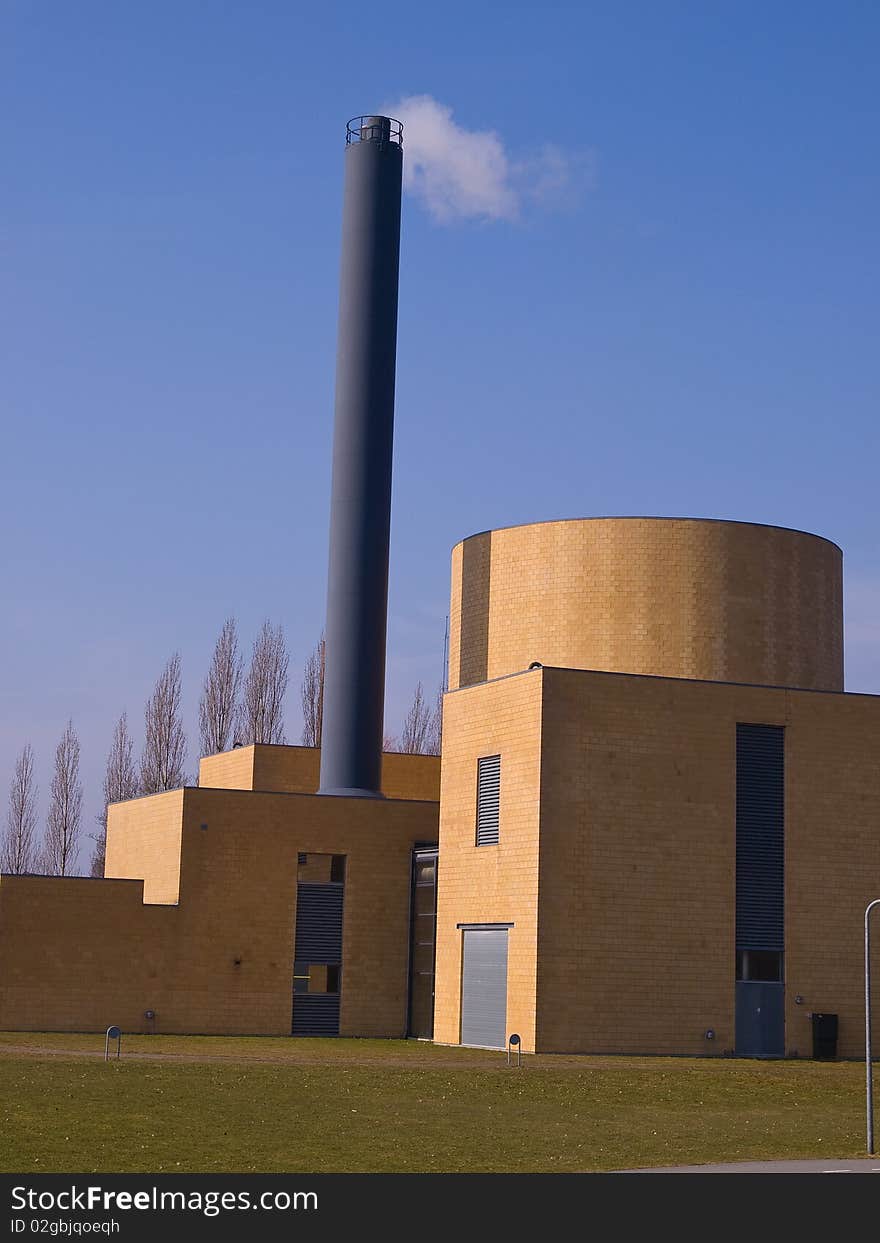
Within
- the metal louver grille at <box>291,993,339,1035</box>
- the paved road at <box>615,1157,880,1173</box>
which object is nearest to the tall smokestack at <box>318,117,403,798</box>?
the metal louver grille at <box>291,993,339,1035</box>

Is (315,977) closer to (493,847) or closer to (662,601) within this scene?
(493,847)

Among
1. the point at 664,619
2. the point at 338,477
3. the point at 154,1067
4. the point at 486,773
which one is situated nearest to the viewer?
the point at 154,1067

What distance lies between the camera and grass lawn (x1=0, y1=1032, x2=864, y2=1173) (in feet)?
58.5

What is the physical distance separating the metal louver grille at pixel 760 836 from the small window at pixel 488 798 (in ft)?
17.1

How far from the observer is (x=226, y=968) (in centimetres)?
4066

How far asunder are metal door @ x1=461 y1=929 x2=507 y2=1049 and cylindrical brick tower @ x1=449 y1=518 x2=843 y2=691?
7.40 metres

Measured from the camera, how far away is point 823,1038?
36.7 metres

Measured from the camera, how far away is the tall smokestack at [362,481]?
149ft

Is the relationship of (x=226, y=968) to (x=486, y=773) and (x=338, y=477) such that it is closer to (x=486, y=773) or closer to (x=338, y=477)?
(x=486, y=773)

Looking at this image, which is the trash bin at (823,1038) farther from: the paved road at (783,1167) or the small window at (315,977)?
the paved road at (783,1167)

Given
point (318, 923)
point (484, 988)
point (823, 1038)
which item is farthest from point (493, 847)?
point (823, 1038)

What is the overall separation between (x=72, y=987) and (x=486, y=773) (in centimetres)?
1077

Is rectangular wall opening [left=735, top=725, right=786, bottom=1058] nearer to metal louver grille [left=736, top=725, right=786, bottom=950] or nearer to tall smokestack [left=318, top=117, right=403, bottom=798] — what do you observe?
metal louver grille [left=736, top=725, right=786, bottom=950]
